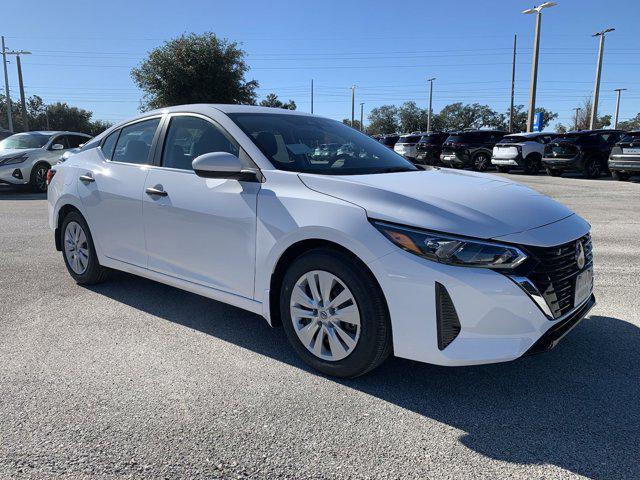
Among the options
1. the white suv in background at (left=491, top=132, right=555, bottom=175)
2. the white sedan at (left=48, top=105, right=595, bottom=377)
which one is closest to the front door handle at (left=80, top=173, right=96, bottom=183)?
the white sedan at (left=48, top=105, right=595, bottom=377)

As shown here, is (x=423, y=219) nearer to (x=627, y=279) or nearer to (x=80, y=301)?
(x=80, y=301)

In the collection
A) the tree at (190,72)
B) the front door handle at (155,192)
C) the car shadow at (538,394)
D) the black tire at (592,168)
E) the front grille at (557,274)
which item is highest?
the tree at (190,72)

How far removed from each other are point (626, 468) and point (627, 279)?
3.50 m

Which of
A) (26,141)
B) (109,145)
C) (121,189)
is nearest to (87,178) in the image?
(109,145)

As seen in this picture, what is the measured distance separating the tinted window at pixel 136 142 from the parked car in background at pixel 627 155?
14.9m

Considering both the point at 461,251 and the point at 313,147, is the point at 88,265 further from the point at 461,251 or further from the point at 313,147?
the point at 461,251

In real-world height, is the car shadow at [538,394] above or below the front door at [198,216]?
below

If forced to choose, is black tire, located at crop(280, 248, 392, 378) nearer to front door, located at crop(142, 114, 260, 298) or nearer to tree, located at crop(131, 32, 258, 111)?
front door, located at crop(142, 114, 260, 298)

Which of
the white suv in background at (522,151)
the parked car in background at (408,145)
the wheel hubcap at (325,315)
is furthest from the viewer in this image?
the parked car in background at (408,145)

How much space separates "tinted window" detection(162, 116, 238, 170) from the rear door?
0.21m

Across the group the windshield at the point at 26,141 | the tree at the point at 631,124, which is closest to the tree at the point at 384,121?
the tree at the point at 631,124

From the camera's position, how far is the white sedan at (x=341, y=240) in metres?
2.63

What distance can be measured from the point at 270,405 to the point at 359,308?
2.34ft

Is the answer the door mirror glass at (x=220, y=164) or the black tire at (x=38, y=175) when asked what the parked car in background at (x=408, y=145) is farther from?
the door mirror glass at (x=220, y=164)
